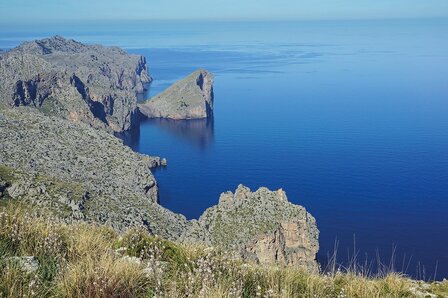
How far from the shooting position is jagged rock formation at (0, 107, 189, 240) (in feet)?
239

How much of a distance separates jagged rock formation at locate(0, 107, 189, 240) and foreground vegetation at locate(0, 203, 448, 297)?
36.8 metres

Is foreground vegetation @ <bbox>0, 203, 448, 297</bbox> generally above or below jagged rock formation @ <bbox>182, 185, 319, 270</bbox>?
above

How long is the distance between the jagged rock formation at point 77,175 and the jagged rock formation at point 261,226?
687 centimetres

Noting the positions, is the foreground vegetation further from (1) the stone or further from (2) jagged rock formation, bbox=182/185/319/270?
(2) jagged rock formation, bbox=182/185/319/270

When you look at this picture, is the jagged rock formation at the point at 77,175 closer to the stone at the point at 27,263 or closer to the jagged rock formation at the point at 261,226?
the jagged rock formation at the point at 261,226

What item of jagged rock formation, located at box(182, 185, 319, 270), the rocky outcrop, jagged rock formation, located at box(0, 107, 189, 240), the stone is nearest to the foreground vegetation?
the stone

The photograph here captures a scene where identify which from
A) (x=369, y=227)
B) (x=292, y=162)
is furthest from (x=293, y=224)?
(x=292, y=162)

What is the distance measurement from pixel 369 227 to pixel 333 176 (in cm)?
4396

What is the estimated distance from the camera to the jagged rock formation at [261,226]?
81.4 meters

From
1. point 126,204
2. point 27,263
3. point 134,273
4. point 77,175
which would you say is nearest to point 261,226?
point 126,204

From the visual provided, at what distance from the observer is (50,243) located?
29.8 feet

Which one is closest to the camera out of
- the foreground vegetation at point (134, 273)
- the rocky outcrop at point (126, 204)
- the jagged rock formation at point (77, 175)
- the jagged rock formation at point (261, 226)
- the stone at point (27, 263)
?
the foreground vegetation at point (134, 273)

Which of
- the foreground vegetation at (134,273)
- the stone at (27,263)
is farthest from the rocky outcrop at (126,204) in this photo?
the stone at (27,263)

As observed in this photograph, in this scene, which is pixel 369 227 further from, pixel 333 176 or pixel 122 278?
pixel 122 278
